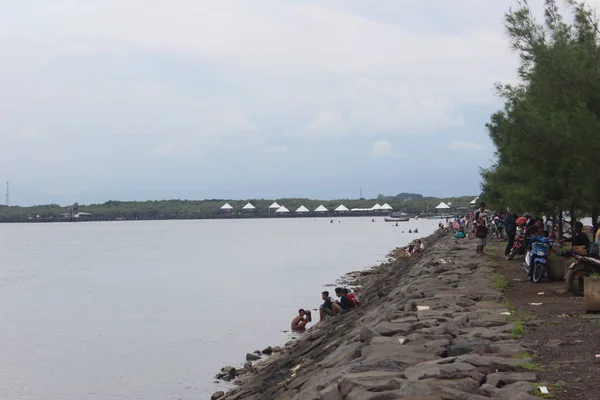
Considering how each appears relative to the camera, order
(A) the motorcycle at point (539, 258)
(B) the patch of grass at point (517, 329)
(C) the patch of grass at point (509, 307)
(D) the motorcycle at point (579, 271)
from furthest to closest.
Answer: (A) the motorcycle at point (539, 258)
(D) the motorcycle at point (579, 271)
(C) the patch of grass at point (509, 307)
(B) the patch of grass at point (517, 329)

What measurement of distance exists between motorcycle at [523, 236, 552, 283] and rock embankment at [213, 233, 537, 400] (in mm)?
937

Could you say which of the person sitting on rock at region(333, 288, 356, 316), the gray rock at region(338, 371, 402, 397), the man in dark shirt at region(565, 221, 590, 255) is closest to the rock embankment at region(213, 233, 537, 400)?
the gray rock at region(338, 371, 402, 397)

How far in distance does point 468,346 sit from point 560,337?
1.37 metres

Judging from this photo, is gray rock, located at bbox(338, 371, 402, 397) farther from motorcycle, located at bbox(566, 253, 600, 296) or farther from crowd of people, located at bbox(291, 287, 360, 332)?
crowd of people, located at bbox(291, 287, 360, 332)

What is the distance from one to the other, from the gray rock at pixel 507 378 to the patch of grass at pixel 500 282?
280 inches

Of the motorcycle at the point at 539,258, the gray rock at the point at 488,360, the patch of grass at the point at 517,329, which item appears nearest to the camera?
the gray rock at the point at 488,360

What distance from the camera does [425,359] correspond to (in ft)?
27.8

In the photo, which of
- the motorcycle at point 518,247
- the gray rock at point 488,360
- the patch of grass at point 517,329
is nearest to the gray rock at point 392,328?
the patch of grass at point 517,329

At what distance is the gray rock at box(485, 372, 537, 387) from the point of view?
7.11 m

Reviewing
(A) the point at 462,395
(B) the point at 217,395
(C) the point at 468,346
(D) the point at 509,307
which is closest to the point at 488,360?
(C) the point at 468,346

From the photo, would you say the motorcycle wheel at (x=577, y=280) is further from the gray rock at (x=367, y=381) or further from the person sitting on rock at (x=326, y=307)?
the person sitting on rock at (x=326, y=307)

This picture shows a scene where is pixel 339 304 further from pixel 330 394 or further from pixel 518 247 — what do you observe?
pixel 330 394

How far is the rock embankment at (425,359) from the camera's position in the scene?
23.2ft

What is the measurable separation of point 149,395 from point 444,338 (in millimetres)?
9882
